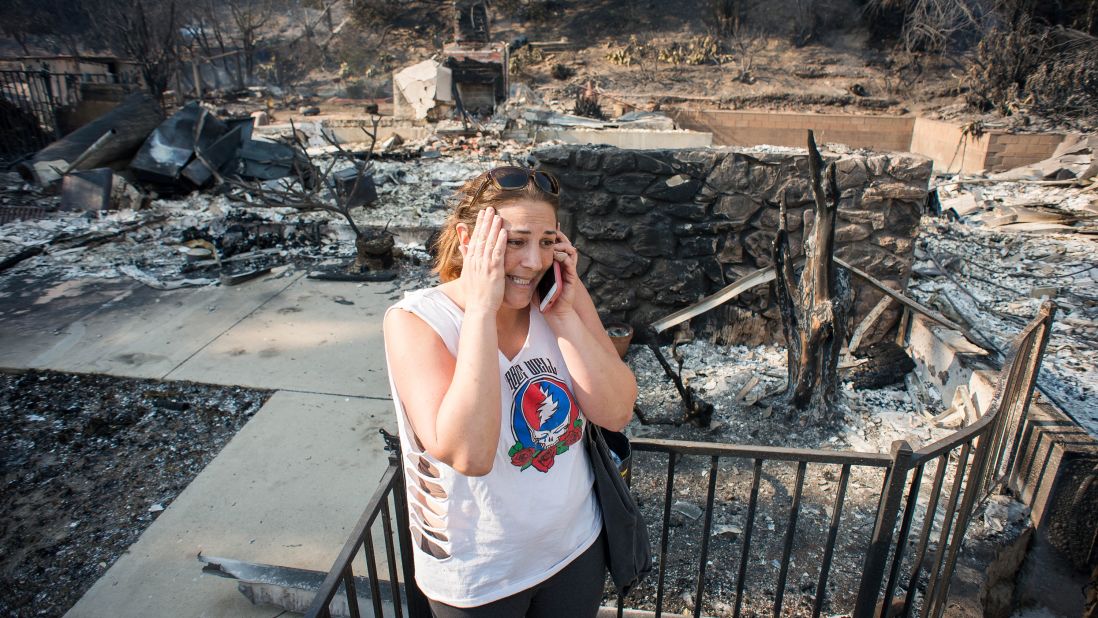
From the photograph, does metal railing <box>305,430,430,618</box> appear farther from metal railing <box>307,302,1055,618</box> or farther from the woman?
the woman

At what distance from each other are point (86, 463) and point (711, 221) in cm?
431

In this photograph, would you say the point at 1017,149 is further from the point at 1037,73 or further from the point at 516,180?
the point at 516,180

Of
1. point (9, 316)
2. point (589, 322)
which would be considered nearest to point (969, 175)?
point (589, 322)

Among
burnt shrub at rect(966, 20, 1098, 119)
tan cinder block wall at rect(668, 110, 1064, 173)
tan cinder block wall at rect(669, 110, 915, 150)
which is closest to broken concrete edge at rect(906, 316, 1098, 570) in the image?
tan cinder block wall at rect(668, 110, 1064, 173)

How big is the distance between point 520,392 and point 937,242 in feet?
23.1

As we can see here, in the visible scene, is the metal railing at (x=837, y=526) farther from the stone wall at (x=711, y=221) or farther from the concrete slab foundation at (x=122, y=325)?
the concrete slab foundation at (x=122, y=325)

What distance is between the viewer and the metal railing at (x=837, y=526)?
63.2 inches

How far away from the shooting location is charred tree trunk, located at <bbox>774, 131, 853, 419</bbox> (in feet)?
11.4

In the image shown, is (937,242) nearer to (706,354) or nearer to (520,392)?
(706,354)

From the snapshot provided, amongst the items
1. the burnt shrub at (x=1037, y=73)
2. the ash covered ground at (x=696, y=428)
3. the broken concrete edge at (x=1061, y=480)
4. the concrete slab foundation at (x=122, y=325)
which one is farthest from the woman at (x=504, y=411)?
the burnt shrub at (x=1037, y=73)

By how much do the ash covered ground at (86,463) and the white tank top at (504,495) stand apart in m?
2.26

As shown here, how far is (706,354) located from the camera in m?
4.75

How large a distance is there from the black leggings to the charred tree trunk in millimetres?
2573

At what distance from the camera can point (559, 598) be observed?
146 centimetres
